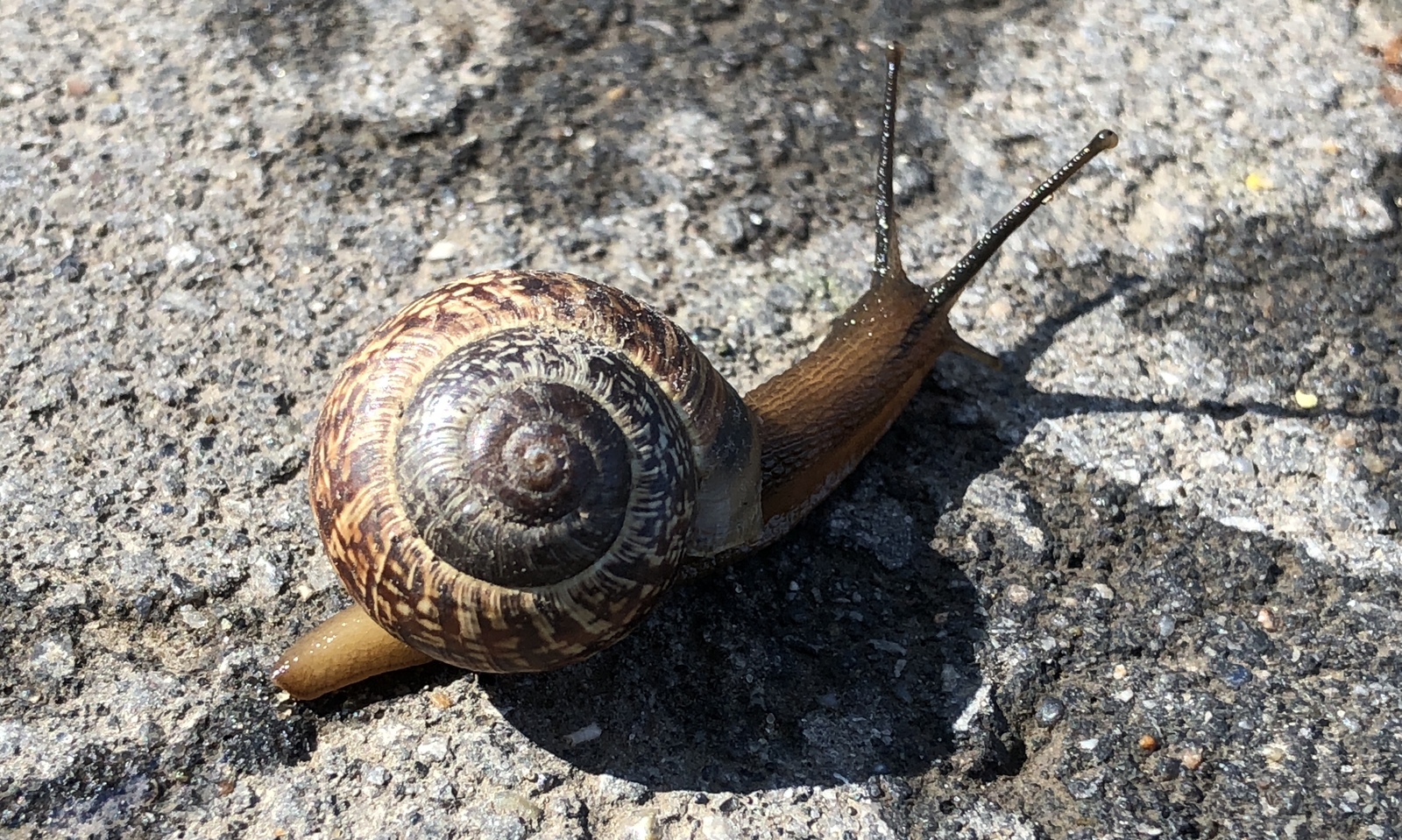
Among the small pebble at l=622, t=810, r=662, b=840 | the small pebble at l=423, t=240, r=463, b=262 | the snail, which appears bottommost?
the small pebble at l=622, t=810, r=662, b=840

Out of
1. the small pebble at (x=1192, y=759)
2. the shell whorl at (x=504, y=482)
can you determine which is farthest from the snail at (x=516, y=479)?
the small pebble at (x=1192, y=759)

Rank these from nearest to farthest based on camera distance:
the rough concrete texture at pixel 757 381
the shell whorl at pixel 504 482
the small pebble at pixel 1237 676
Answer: the shell whorl at pixel 504 482 → the rough concrete texture at pixel 757 381 → the small pebble at pixel 1237 676

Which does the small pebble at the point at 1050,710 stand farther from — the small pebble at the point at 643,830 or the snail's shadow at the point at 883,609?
the small pebble at the point at 643,830

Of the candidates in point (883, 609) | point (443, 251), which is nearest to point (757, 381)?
point (883, 609)

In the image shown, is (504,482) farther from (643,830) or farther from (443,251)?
(443,251)

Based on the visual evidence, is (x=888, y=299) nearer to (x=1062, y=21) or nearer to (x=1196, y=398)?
(x=1196, y=398)

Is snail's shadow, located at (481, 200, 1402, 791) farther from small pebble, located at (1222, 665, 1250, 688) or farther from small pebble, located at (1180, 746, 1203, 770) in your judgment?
small pebble, located at (1222, 665, 1250, 688)

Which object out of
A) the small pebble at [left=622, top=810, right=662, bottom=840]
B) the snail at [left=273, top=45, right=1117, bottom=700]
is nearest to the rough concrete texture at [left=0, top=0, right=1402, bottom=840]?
the small pebble at [left=622, top=810, right=662, bottom=840]

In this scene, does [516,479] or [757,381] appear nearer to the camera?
[516,479]
